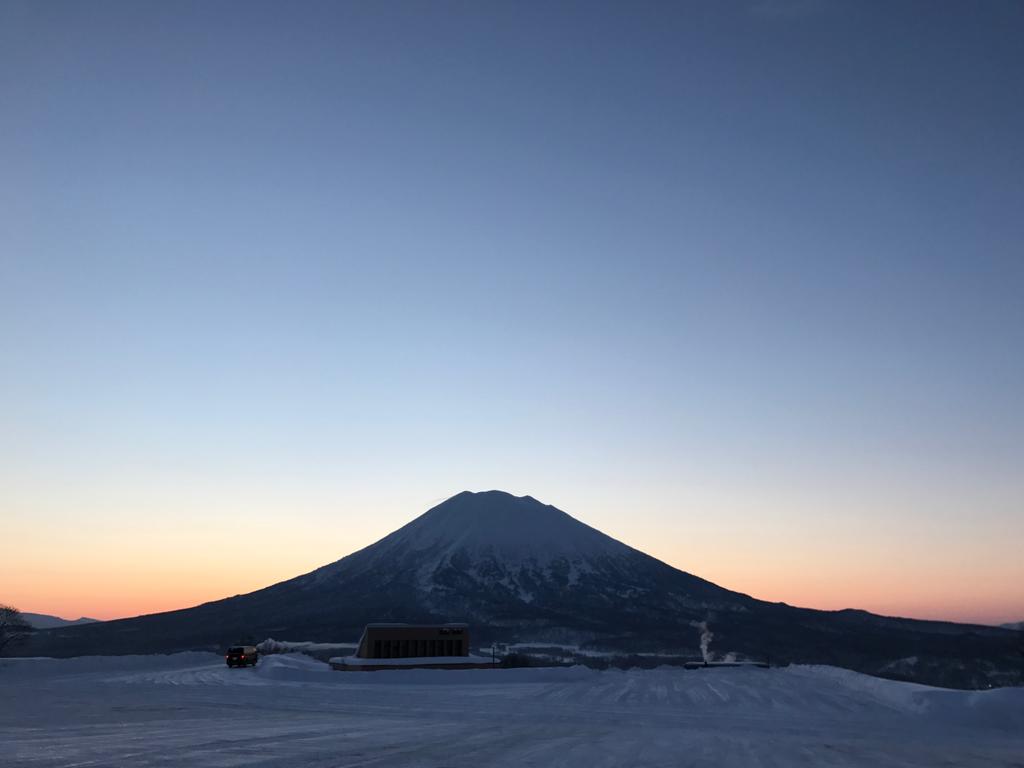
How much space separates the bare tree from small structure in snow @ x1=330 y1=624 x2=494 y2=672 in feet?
171

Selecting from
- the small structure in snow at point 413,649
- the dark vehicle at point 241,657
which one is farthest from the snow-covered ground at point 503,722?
the small structure in snow at point 413,649

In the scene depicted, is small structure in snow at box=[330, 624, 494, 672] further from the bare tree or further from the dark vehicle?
the bare tree

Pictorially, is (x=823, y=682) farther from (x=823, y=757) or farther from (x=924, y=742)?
(x=823, y=757)

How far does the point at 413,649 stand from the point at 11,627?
195ft

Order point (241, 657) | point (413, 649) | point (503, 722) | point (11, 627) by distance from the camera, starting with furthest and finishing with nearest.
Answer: point (11, 627)
point (413, 649)
point (241, 657)
point (503, 722)

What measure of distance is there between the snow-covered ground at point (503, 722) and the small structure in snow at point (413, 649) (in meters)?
14.1

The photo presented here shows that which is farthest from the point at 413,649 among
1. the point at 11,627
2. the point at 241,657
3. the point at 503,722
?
the point at 11,627

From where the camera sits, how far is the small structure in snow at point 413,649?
76375mm

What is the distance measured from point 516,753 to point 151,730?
12.4 meters

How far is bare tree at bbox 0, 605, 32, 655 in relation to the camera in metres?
107

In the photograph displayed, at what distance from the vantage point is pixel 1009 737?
30328 millimetres

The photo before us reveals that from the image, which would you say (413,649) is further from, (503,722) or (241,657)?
(503,722)

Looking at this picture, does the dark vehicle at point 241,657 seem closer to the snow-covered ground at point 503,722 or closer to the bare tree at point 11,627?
the snow-covered ground at point 503,722

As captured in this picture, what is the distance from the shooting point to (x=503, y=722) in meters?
32.3
